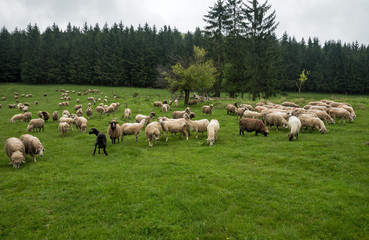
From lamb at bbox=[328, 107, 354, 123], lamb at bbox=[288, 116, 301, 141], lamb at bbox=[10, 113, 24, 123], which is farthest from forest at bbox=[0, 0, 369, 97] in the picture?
lamb at bbox=[288, 116, 301, 141]

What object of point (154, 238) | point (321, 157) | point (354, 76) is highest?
point (354, 76)

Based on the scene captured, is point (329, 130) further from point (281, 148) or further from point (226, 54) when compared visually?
point (226, 54)

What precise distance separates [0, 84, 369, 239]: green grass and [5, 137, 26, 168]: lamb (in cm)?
57

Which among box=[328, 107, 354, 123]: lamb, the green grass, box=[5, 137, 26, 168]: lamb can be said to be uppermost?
box=[328, 107, 354, 123]: lamb

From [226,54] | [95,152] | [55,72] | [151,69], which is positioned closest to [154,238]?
[95,152]

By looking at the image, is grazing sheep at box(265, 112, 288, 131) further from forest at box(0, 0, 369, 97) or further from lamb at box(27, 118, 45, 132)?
forest at box(0, 0, 369, 97)

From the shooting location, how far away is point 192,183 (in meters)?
8.62

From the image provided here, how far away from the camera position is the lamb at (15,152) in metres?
10.8

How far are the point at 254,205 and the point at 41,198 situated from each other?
793 centimetres

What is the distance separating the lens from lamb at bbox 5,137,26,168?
1084 centimetres

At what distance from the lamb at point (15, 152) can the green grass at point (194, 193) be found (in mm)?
567

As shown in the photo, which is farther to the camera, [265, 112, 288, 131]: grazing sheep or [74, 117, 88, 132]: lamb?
[74, 117, 88, 132]: lamb

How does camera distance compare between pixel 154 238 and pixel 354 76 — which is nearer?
pixel 154 238

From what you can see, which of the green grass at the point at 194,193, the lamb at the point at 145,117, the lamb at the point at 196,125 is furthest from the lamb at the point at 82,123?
the lamb at the point at 196,125
